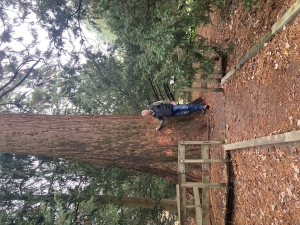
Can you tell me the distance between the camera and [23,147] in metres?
6.55

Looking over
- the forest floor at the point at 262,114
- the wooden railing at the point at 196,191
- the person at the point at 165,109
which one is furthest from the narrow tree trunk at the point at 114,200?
the person at the point at 165,109

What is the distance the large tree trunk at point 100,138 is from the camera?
6551 millimetres

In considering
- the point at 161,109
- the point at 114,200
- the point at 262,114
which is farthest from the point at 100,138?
the point at 262,114

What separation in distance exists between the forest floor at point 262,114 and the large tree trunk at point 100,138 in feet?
3.55

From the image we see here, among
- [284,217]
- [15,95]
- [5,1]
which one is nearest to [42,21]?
[5,1]

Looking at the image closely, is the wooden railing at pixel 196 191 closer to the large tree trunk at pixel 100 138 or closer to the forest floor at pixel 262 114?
the forest floor at pixel 262 114

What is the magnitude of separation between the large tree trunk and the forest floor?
1.08 m

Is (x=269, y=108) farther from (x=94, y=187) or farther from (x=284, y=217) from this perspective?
(x=94, y=187)

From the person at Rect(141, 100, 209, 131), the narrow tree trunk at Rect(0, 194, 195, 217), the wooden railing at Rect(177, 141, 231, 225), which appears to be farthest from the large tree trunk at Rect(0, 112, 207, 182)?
the narrow tree trunk at Rect(0, 194, 195, 217)

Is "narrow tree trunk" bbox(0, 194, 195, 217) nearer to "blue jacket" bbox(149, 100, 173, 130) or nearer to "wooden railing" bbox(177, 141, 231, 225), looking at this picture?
"wooden railing" bbox(177, 141, 231, 225)

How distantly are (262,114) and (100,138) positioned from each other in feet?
12.3

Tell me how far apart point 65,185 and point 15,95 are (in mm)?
3446

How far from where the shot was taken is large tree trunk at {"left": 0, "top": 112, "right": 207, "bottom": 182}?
21.5ft

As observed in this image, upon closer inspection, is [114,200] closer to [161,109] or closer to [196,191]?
[196,191]
